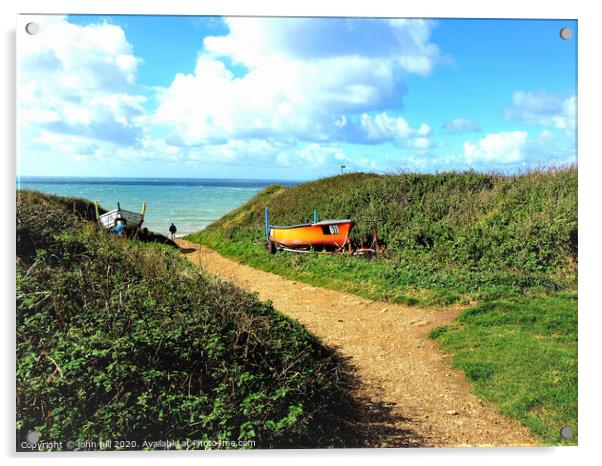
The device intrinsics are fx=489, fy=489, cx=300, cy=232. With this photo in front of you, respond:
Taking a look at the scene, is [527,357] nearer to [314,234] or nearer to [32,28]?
[314,234]

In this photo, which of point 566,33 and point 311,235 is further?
point 311,235

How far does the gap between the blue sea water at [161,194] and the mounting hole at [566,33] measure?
9.67ft

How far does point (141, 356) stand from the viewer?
3.57m

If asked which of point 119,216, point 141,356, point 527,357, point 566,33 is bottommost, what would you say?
point 527,357

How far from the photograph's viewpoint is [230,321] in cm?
407

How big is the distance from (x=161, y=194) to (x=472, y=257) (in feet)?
11.5

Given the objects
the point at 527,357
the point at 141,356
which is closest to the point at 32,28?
the point at 141,356

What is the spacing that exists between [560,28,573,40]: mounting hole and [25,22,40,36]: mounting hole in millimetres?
4512

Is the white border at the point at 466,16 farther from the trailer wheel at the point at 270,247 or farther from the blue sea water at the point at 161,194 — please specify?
the trailer wheel at the point at 270,247

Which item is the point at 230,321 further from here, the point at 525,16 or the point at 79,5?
the point at 525,16

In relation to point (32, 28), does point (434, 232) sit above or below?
below

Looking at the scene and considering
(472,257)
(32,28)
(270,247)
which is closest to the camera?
(32,28)

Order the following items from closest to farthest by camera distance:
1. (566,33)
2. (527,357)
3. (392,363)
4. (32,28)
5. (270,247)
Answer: (32,28), (527,357), (566,33), (392,363), (270,247)

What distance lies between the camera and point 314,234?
5.91 m
